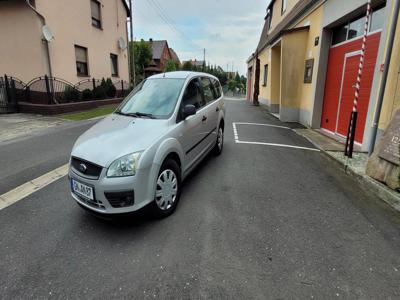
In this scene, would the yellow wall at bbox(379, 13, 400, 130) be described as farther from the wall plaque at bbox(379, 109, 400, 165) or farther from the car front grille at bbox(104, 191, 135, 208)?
the car front grille at bbox(104, 191, 135, 208)

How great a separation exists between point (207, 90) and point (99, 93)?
11.3m

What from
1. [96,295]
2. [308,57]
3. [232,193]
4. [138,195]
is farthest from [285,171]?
[308,57]

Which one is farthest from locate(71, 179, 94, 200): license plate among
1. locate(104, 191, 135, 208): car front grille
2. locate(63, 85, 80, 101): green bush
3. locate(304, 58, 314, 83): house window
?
locate(63, 85, 80, 101): green bush

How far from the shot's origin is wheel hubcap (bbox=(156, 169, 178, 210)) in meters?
3.11

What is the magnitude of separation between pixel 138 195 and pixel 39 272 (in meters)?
1.15

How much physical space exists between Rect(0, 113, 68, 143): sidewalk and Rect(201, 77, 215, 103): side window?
20.5ft

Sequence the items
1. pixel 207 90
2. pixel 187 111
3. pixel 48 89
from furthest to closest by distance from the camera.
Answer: pixel 48 89
pixel 207 90
pixel 187 111

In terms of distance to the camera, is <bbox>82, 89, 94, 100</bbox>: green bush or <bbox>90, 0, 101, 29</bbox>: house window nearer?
<bbox>82, 89, 94, 100</bbox>: green bush

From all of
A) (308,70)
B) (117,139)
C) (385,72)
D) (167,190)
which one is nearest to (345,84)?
(308,70)

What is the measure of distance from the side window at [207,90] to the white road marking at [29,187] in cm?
320

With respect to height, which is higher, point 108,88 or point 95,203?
point 108,88

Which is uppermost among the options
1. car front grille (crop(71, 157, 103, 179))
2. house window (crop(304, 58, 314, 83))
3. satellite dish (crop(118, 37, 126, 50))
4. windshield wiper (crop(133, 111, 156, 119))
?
satellite dish (crop(118, 37, 126, 50))

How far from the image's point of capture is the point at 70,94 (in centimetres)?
1220

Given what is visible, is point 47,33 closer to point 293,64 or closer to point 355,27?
point 293,64
